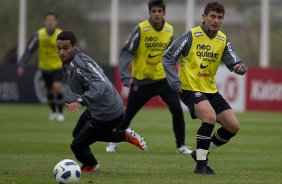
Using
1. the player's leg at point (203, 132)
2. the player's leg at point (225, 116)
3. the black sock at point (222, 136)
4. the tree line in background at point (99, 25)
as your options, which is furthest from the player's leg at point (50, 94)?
the tree line in background at point (99, 25)

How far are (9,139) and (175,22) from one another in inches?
1133

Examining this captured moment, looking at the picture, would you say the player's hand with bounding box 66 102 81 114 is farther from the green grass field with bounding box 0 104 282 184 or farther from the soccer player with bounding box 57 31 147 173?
the green grass field with bounding box 0 104 282 184

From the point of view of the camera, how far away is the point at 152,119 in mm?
24016

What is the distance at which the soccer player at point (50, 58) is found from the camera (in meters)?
22.4

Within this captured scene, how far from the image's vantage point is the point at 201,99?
12.1m

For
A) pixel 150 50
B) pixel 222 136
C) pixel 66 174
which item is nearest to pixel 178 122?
pixel 150 50

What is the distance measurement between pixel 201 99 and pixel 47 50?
36.8ft

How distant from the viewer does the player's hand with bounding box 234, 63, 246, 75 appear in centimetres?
1228

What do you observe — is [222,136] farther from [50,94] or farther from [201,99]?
[50,94]

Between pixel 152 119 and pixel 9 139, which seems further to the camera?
pixel 152 119

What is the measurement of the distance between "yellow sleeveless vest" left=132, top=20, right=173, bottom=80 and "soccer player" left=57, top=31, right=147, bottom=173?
337 centimetres

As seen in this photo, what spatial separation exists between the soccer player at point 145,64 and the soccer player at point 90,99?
10.3ft

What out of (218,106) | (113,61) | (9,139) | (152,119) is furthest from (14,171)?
(113,61)

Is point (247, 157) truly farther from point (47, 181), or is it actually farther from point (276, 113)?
point (276, 113)
